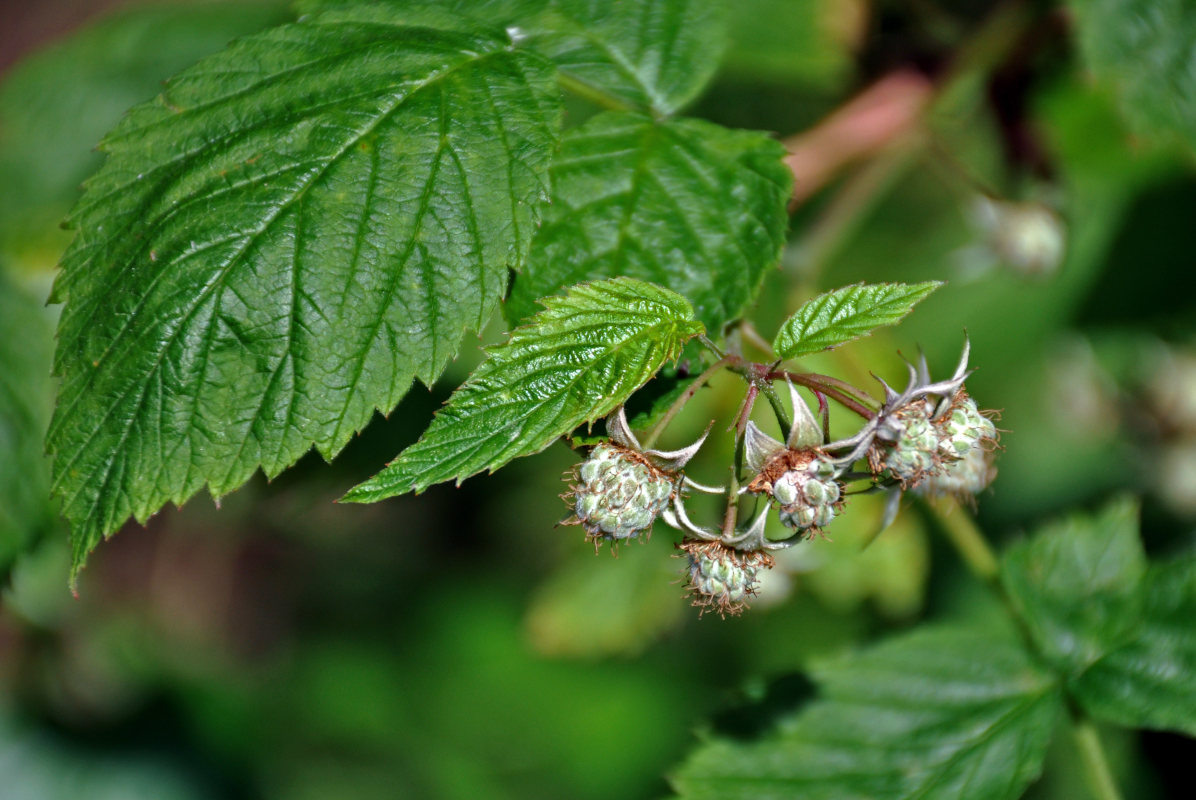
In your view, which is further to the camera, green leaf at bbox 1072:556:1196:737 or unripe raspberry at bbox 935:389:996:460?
green leaf at bbox 1072:556:1196:737

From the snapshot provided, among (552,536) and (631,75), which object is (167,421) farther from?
(552,536)

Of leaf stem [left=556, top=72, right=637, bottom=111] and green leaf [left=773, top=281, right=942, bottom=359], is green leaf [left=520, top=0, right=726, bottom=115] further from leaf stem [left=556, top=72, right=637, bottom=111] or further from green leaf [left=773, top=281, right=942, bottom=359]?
green leaf [left=773, top=281, right=942, bottom=359]

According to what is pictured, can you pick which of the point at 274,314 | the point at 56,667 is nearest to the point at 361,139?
the point at 274,314

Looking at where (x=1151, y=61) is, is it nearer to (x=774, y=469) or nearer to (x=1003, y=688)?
(x=1003, y=688)

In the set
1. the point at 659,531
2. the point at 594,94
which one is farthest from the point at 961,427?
the point at 659,531

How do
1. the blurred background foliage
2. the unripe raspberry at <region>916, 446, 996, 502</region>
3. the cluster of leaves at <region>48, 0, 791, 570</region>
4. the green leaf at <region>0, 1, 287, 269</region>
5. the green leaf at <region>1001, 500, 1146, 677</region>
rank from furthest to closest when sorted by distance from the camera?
the green leaf at <region>0, 1, 287, 269</region>, the blurred background foliage, the green leaf at <region>1001, 500, 1146, 677</region>, the unripe raspberry at <region>916, 446, 996, 502</region>, the cluster of leaves at <region>48, 0, 791, 570</region>

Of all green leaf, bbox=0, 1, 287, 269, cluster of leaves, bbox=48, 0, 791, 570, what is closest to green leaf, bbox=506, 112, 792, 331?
cluster of leaves, bbox=48, 0, 791, 570
